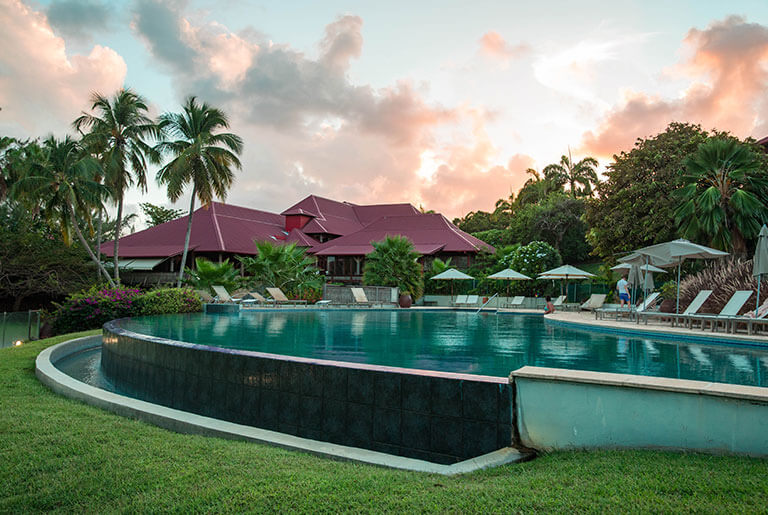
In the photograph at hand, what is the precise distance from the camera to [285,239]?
126 ft

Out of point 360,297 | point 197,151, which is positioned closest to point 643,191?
point 360,297

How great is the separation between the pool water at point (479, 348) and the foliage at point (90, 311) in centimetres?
188

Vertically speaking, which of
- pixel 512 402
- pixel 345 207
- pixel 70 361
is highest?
pixel 345 207

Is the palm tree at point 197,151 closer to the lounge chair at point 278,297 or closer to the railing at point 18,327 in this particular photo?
the lounge chair at point 278,297

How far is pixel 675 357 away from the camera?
8.66 metres

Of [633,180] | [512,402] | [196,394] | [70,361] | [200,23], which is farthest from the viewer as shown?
[633,180]

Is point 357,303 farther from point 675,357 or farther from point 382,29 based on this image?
point 675,357

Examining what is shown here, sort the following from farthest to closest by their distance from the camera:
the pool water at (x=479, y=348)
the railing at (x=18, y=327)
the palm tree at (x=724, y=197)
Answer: the palm tree at (x=724, y=197) → the railing at (x=18, y=327) → the pool water at (x=479, y=348)

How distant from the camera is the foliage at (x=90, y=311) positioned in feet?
48.6

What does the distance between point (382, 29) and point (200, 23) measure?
5934 millimetres

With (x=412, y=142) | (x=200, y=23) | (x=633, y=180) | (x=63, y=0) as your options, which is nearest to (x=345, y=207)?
(x=412, y=142)

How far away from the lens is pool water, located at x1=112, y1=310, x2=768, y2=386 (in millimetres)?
7398

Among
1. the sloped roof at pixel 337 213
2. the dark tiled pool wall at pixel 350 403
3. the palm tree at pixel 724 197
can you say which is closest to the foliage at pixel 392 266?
the sloped roof at pixel 337 213

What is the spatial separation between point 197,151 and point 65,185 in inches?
226
